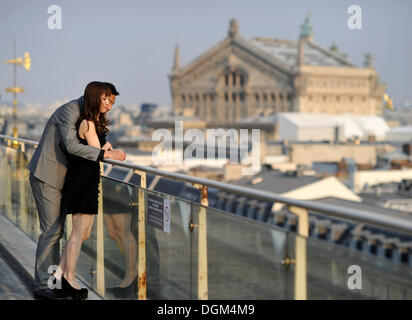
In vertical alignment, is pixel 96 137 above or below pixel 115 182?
above

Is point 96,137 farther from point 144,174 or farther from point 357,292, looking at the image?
point 357,292

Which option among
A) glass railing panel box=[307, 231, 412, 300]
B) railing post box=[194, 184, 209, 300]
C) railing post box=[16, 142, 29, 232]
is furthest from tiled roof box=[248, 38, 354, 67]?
glass railing panel box=[307, 231, 412, 300]

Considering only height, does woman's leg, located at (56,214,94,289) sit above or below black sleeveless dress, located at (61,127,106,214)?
below

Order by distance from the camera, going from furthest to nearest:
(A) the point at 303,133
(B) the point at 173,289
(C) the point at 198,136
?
(C) the point at 198,136, (A) the point at 303,133, (B) the point at 173,289

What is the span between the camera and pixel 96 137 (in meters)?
3.79

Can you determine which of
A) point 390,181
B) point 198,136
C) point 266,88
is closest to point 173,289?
point 390,181

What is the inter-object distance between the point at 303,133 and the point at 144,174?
184 feet

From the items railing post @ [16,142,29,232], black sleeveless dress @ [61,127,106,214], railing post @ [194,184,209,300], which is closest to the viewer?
railing post @ [194,184,209,300]

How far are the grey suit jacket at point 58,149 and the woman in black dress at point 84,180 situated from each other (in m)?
0.04

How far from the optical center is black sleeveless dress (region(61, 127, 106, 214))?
12.5 ft

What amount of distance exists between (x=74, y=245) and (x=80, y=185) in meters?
0.32

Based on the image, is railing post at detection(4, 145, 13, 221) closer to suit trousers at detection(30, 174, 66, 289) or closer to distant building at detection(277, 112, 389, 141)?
suit trousers at detection(30, 174, 66, 289)

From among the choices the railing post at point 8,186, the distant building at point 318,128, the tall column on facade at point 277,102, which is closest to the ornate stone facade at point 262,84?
the tall column on facade at point 277,102

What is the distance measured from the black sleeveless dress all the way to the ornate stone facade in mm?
64432
